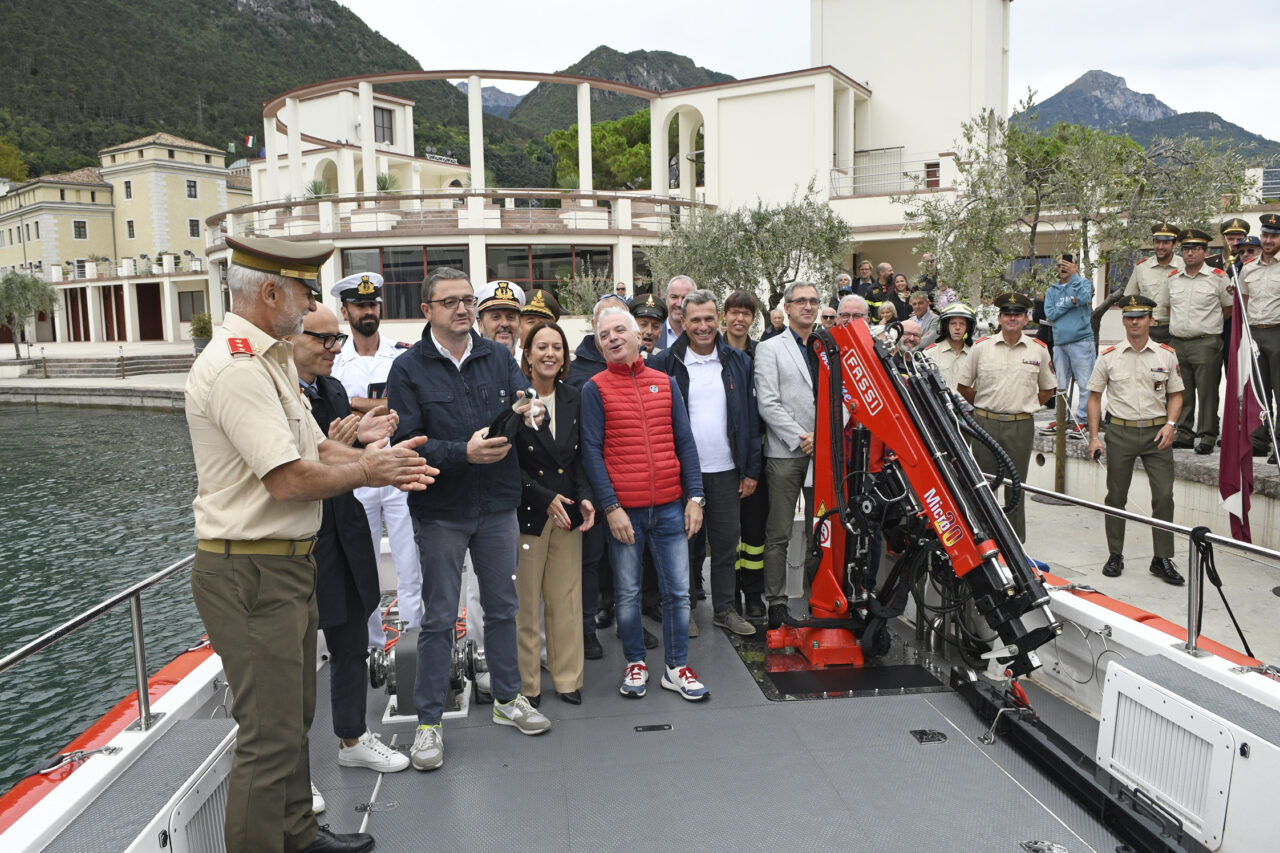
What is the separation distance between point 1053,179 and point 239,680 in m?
9.51

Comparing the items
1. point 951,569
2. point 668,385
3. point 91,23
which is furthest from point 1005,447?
point 91,23

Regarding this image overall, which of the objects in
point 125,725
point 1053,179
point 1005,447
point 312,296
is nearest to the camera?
point 312,296

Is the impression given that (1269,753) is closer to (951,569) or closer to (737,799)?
(951,569)

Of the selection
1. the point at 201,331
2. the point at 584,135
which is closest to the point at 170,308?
the point at 201,331

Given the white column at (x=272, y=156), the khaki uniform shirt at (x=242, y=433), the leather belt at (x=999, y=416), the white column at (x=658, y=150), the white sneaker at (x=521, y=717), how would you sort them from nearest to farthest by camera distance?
the khaki uniform shirt at (x=242, y=433)
the white sneaker at (x=521, y=717)
the leather belt at (x=999, y=416)
the white column at (x=658, y=150)
the white column at (x=272, y=156)

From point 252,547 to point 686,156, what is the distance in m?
31.1

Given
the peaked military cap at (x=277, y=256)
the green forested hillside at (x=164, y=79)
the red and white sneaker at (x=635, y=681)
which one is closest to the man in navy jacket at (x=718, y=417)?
the red and white sneaker at (x=635, y=681)

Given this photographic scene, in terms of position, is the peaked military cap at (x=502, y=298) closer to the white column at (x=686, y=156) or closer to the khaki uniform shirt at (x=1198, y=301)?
the khaki uniform shirt at (x=1198, y=301)

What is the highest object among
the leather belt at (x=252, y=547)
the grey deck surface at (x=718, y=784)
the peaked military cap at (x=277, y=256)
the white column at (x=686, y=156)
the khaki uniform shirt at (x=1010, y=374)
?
the white column at (x=686, y=156)

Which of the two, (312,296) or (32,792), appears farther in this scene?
(312,296)

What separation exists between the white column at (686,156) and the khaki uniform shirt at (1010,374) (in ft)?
82.8

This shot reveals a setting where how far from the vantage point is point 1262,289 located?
6.50m

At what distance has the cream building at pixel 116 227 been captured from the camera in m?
47.7

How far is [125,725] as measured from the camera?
9.04 ft
